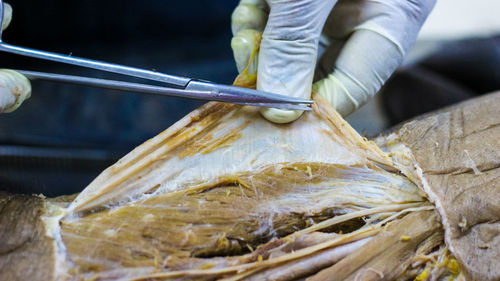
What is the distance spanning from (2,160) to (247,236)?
0.97 metres

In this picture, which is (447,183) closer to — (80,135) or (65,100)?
(80,135)

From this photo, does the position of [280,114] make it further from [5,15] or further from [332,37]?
[5,15]

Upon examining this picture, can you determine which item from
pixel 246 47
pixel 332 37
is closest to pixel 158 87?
pixel 246 47

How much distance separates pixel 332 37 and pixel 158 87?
3.09 feet

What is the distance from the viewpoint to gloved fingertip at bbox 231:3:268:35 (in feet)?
5.66

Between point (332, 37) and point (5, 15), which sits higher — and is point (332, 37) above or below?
below

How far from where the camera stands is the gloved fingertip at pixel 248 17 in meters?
1.73

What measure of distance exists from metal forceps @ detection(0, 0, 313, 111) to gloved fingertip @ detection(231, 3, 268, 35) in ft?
1.58

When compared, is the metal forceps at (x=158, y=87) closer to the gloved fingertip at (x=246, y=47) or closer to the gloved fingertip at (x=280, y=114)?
the gloved fingertip at (x=280, y=114)

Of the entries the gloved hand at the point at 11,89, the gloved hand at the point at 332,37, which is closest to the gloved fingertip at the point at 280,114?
the gloved hand at the point at 332,37

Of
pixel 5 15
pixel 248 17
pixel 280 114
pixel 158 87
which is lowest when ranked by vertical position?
pixel 280 114

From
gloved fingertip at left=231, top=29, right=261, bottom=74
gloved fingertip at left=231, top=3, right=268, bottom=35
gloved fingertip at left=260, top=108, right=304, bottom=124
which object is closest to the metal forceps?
gloved fingertip at left=260, top=108, right=304, bottom=124

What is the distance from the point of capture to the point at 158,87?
1.34m

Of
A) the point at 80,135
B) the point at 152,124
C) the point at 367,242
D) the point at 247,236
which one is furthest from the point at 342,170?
the point at 80,135
